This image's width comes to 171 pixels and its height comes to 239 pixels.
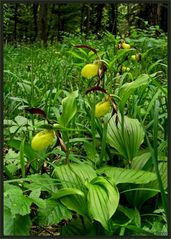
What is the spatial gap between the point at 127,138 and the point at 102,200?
36 centimetres

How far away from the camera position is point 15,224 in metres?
0.79

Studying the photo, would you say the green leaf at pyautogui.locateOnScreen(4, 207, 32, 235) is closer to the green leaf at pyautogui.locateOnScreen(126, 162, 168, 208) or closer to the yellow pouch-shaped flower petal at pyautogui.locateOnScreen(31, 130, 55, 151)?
the yellow pouch-shaped flower petal at pyautogui.locateOnScreen(31, 130, 55, 151)

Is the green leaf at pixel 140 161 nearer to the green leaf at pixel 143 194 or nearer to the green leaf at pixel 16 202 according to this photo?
the green leaf at pixel 143 194

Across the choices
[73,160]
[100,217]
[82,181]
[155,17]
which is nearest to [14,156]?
[73,160]

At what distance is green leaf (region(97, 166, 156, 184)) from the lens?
96 centimetres

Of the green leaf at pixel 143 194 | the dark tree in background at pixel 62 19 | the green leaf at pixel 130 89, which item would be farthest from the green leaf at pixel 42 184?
the dark tree in background at pixel 62 19

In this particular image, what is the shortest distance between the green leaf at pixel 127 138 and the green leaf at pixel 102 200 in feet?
0.84

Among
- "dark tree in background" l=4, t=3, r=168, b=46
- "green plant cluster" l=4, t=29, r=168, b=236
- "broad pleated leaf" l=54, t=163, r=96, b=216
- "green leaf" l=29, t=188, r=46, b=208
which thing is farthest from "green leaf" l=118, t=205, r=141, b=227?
"dark tree in background" l=4, t=3, r=168, b=46

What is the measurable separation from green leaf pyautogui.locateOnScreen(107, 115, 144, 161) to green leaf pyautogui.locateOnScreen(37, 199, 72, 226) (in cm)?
33

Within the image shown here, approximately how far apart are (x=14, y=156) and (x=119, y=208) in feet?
1.31

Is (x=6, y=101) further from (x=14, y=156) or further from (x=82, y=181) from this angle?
(x=82, y=181)

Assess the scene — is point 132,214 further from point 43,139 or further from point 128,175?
point 43,139

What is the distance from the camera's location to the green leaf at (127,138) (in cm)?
115

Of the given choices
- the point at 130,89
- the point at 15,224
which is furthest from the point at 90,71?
the point at 15,224
